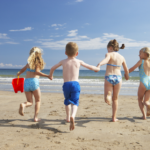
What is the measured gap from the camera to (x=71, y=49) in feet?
11.0

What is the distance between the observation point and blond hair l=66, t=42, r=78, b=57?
11.0ft

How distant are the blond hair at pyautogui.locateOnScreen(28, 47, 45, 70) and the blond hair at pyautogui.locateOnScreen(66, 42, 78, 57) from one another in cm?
88

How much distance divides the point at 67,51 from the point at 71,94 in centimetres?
91

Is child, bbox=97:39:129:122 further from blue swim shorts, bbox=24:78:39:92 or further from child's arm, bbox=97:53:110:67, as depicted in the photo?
blue swim shorts, bbox=24:78:39:92

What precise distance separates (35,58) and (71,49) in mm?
1020

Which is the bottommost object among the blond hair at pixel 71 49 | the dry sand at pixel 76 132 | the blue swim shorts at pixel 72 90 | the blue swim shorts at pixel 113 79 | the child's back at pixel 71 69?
→ the dry sand at pixel 76 132

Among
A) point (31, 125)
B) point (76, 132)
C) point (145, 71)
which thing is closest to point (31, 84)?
point (31, 125)

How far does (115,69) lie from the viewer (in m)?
3.85

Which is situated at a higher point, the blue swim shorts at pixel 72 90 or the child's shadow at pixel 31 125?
the blue swim shorts at pixel 72 90

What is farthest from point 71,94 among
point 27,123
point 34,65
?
point 27,123

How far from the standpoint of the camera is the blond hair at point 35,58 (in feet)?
12.4

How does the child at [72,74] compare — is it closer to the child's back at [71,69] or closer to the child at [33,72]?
the child's back at [71,69]

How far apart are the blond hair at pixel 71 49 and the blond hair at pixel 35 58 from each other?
0.88 metres

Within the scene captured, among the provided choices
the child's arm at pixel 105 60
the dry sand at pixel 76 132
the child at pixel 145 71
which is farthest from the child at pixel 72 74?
the child at pixel 145 71
